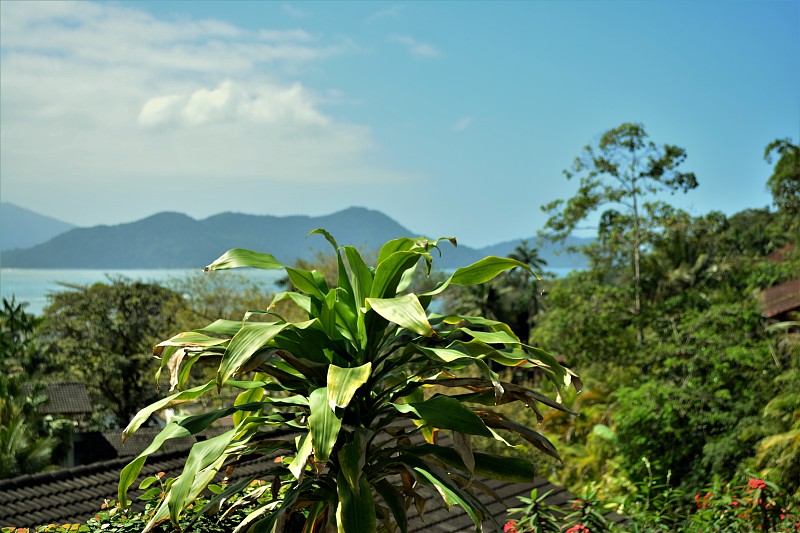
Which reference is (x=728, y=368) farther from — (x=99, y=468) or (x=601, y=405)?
(x=99, y=468)

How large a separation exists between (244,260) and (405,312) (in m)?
0.66

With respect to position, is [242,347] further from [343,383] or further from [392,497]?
[392,497]

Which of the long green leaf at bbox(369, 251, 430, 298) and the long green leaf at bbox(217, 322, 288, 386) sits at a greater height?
the long green leaf at bbox(369, 251, 430, 298)

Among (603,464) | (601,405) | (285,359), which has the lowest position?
(603,464)

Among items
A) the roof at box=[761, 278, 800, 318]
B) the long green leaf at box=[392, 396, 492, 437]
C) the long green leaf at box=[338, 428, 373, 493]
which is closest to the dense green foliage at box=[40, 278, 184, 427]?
the roof at box=[761, 278, 800, 318]

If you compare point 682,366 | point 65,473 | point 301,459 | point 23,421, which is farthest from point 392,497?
point 23,421

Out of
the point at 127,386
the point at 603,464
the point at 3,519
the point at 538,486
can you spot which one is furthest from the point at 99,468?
the point at 127,386

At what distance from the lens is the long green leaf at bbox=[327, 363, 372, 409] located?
2352 mm

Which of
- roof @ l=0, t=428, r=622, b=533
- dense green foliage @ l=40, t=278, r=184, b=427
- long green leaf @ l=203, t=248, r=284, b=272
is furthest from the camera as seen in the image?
dense green foliage @ l=40, t=278, r=184, b=427

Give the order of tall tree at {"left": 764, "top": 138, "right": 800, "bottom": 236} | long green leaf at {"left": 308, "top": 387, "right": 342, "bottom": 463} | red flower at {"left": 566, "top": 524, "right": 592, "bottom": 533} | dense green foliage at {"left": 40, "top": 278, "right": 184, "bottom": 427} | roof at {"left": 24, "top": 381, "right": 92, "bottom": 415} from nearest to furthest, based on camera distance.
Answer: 1. long green leaf at {"left": 308, "top": 387, "right": 342, "bottom": 463}
2. red flower at {"left": 566, "top": 524, "right": 592, "bottom": 533}
3. tall tree at {"left": 764, "top": 138, "right": 800, "bottom": 236}
4. roof at {"left": 24, "top": 381, "right": 92, "bottom": 415}
5. dense green foliage at {"left": 40, "top": 278, "right": 184, "bottom": 427}

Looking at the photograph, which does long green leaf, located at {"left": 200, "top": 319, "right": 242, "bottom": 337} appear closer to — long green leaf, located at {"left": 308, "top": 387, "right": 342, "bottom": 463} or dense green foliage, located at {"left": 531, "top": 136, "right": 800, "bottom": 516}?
long green leaf, located at {"left": 308, "top": 387, "right": 342, "bottom": 463}

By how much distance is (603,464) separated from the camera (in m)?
17.5

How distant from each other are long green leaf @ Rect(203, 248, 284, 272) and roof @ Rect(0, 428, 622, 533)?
10.5 feet

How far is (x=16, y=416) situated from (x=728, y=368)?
1391cm
